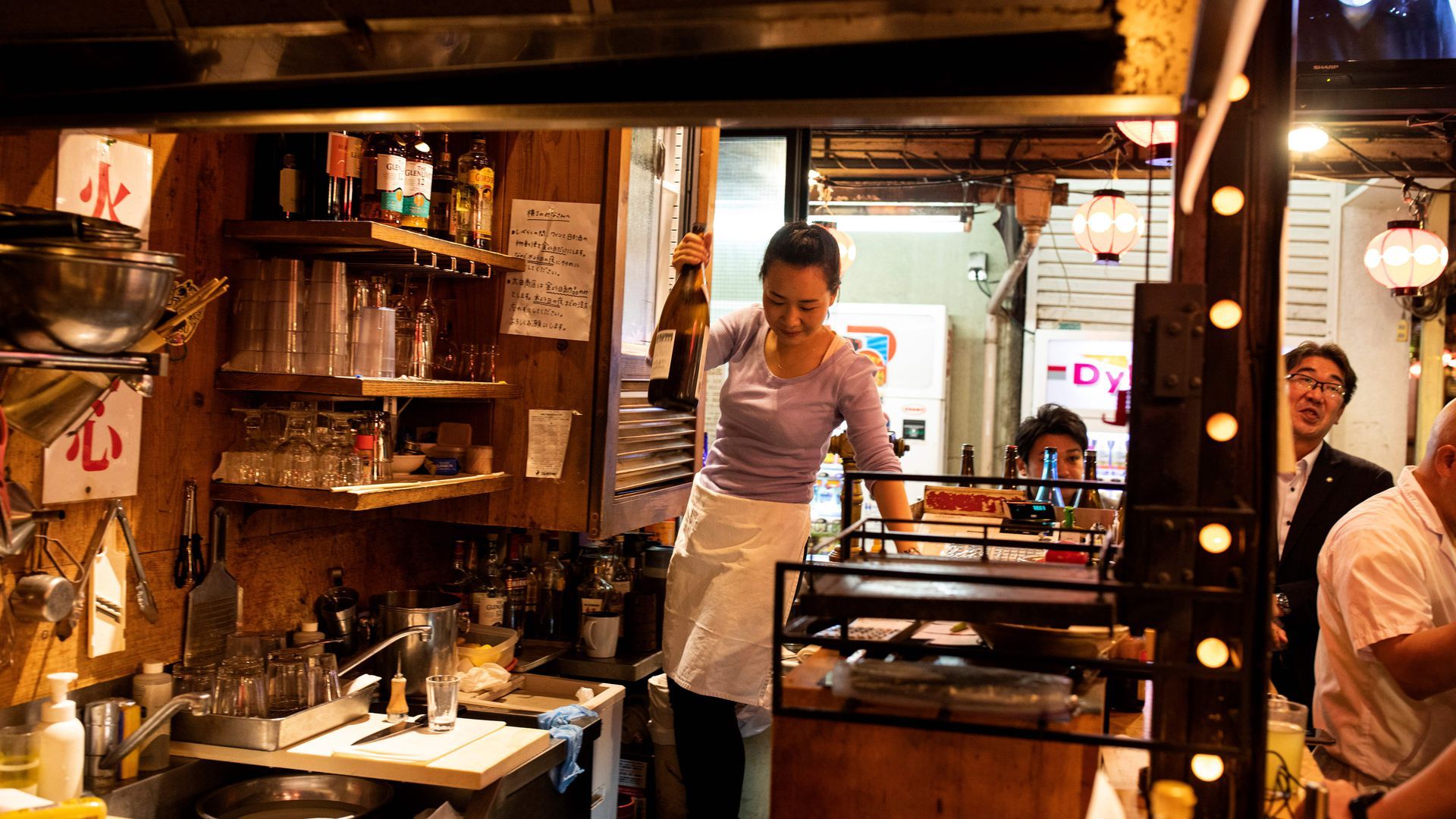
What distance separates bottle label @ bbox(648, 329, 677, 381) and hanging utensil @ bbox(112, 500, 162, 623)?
1158mm

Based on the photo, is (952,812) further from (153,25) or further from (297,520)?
(297,520)

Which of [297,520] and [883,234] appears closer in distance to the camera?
[297,520]

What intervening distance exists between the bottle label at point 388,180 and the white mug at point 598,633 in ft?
4.79

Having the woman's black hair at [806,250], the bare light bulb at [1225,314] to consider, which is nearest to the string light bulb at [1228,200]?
the bare light bulb at [1225,314]

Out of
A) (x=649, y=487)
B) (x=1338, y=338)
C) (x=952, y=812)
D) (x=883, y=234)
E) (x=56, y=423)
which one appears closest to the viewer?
(x=952, y=812)

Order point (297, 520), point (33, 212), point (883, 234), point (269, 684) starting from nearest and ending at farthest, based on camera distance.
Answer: point (33, 212) < point (269, 684) < point (297, 520) < point (883, 234)

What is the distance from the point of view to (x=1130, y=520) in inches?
41.8

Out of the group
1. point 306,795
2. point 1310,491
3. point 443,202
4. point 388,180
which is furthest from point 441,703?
point 1310,491

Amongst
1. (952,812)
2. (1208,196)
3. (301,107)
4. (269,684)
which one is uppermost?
(301,107)

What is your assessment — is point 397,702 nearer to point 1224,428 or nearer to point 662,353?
point 662,353

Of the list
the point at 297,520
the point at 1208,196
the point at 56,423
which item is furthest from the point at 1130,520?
the point at 297,520

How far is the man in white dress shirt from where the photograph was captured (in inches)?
87.3

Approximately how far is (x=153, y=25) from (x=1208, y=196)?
3.97 feet

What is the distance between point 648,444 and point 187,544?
5.11ft
